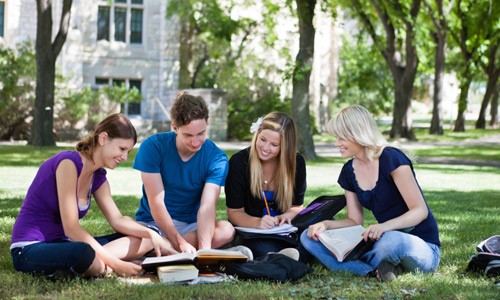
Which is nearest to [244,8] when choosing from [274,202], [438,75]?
[438,75]

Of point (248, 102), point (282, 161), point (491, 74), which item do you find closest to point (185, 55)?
Result: point (248, 102)

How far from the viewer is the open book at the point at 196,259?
5805 mm

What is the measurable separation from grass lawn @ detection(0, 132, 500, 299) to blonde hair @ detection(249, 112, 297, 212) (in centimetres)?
66

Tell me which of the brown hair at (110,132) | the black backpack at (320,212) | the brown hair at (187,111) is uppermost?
the brown hair at (187,111)

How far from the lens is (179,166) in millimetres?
6770

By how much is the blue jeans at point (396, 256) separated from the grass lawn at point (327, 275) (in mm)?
99

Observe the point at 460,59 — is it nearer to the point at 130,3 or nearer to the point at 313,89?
the point at 313,89

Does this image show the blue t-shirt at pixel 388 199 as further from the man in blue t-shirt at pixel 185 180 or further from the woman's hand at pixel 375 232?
the man in blue t-shirt at pixel 185 180

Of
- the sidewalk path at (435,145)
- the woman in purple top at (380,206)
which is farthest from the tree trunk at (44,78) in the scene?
the woman in purple top at (380,206)

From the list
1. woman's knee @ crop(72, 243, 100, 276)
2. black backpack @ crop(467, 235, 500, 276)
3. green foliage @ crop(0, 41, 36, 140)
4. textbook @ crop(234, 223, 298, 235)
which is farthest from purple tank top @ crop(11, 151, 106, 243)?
green foliage @ crop(0, 41, 36, 140)

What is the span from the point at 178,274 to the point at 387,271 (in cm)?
140

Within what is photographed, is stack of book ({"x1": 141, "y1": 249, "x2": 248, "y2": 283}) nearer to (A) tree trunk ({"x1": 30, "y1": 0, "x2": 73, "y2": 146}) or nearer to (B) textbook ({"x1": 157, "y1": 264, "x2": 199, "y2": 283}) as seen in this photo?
(B) textbook ({"x1": 157, "y1": 264, "x2": 199, "y2": 283})

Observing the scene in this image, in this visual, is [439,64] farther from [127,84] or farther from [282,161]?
[282,161]

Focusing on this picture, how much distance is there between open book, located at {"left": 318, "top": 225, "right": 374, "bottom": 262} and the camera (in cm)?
623
